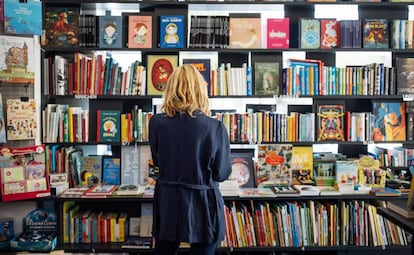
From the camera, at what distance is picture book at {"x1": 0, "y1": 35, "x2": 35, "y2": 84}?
3.17 metres

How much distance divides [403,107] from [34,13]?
9.93ft

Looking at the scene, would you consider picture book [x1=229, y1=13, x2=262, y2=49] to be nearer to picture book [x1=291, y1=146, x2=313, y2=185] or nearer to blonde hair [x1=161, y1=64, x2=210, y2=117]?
picture book [x1=291, y1=146, x2=313, y2=185]

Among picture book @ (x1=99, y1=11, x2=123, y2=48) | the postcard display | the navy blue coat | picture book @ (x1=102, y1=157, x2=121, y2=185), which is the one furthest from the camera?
picture book @ (x1=102, y1=157, x2=121, y2=185)

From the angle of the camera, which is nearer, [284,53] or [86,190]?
[86,190]

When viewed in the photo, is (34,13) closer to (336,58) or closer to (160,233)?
(160,233)

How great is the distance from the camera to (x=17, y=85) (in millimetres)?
3311

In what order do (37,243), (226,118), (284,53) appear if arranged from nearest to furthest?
(37,243), (226,118), (284,53)

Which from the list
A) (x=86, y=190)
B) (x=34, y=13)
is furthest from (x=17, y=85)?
(x=86, y=190)

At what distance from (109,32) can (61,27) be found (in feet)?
1.27

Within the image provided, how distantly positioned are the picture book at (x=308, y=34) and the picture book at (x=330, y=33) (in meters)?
0.06

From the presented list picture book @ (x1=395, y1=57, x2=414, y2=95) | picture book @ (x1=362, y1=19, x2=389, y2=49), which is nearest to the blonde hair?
picture book @ (x1=362, y1=19, x2=389, y2=49)

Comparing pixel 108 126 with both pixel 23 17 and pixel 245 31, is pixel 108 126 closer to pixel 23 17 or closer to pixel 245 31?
pixel 23 17

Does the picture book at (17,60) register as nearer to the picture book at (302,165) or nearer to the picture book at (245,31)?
the picture book at (245,31)

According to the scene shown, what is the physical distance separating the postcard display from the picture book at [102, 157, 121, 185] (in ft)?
1.66
